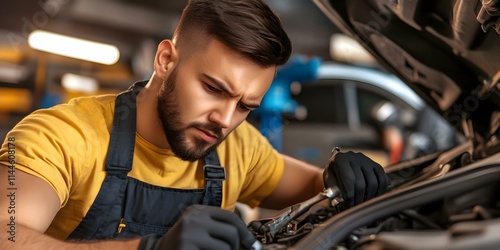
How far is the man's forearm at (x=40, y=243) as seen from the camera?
0.92 meters

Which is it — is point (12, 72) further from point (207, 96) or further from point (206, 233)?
point (206, 233)

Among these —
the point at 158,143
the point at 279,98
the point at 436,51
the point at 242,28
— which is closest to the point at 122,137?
the point at 158,143

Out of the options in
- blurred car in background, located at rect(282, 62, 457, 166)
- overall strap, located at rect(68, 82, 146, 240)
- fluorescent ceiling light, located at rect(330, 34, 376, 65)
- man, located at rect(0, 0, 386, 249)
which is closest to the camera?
man, located at rect(0, 0, 386, 249)

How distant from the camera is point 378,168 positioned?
1176 mm

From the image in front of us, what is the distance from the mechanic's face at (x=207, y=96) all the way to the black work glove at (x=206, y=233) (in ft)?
1.31

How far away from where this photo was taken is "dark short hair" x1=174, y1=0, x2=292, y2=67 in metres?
1.17

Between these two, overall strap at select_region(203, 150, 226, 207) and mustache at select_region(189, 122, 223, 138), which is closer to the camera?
mustache at select_region(189, 122, 223, 138)

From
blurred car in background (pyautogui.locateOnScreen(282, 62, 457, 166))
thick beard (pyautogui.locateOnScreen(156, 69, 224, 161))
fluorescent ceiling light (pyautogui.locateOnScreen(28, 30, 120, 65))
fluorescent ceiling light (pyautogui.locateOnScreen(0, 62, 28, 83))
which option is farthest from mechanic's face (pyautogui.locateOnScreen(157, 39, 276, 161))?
fluorescent ceiling light (pyautogui.locateOnScreen(0, 62, 28, 83))

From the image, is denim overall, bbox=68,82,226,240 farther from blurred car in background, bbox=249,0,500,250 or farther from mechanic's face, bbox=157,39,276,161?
blurred car in background, bbox=249,0,500,250

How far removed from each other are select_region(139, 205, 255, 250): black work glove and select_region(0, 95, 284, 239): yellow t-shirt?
37cm

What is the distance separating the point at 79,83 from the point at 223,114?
201 inches

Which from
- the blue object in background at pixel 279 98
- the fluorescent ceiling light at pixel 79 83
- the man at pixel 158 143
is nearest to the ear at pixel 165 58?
the man at pixel 158 143

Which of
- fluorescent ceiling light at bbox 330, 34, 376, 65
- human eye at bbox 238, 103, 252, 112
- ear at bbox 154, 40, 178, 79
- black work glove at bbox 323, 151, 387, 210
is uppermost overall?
fluorescent ceiling light at bbox 330, 34, 376, 65

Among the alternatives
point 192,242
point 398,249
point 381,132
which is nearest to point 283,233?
point 192,242
